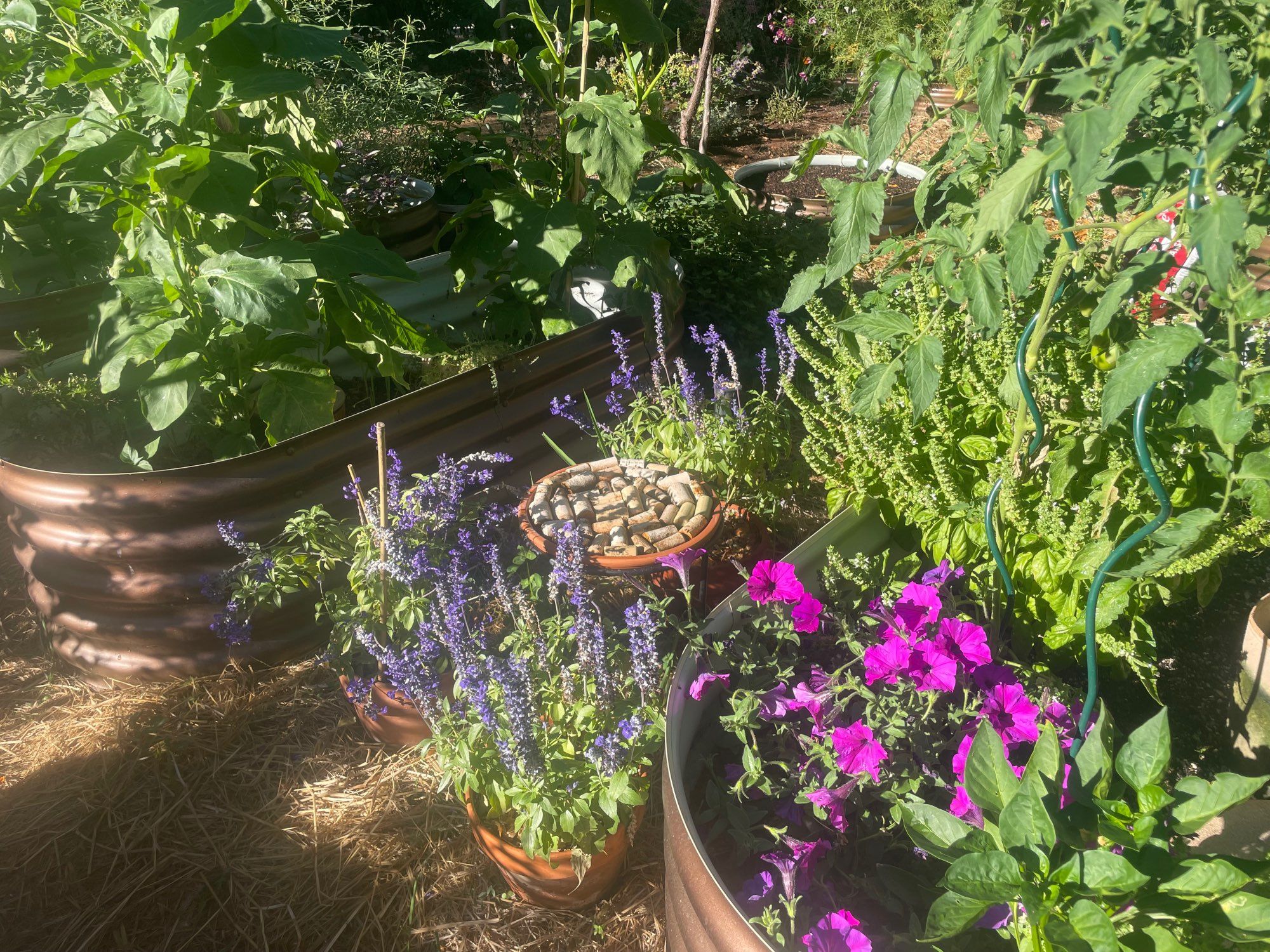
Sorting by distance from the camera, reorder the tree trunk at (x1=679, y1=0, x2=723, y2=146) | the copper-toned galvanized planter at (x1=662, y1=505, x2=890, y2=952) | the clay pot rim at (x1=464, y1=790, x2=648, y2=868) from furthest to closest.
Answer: the tree trunk at (x1=679, y1=0, x2=723, y2=146)
the clay pot rim at (x1=464, y1=790, x2=648, y2=868)
the copper-toned galvanized planter at (x1=662, y1=505, x2=890, y2=952)

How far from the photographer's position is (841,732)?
127 cm

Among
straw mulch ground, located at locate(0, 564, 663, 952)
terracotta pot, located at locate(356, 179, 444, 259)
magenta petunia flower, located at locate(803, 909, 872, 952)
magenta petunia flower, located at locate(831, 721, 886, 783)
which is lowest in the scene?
straw mulch ground, located at locate(0, 564, 663, 952)

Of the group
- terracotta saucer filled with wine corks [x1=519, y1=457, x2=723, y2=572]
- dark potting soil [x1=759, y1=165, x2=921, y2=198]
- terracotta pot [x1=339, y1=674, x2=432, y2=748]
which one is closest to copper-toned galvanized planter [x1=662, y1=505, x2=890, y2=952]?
terracotta saucer filled with wine corks [x1=519, y1=457, x2=723, y2=572]

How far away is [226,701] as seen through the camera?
7.31 feet

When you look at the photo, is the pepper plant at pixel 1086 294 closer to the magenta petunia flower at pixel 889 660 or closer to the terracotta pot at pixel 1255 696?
the terracotta pot at pixel 1255 696

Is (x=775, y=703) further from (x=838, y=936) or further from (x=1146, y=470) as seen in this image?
(x=1146, y=470)

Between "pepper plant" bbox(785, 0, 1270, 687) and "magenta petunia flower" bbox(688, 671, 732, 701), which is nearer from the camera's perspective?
"pepper plant" bbox(785, 0, 1270, 687)

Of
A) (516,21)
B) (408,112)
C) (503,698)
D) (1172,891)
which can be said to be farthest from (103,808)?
(516,21)

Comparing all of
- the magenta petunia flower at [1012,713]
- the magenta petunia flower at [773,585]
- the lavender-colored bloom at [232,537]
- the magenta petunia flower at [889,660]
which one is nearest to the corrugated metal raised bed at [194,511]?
the lavender-colored bloom at [232,537]

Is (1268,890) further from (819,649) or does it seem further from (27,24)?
(27,24)

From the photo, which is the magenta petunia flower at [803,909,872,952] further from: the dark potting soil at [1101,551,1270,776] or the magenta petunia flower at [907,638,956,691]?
the dark potting soil at [1101,551,1270,776]

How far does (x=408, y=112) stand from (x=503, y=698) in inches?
140

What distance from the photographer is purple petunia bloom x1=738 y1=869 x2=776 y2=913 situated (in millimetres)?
1262

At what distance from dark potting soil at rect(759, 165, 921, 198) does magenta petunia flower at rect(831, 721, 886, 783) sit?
13.2 ft
